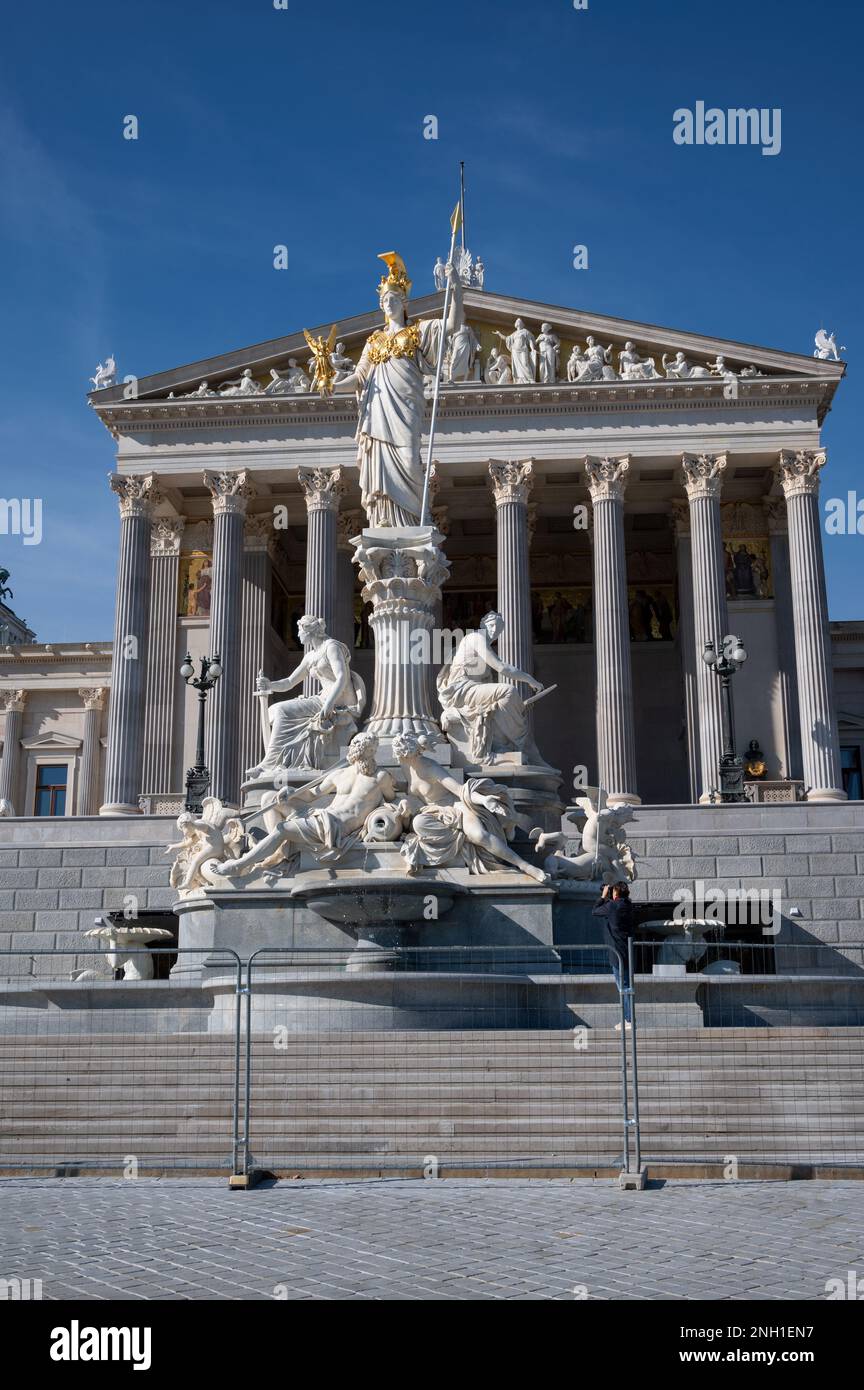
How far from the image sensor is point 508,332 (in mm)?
50219

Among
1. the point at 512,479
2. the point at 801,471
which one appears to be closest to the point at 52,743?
the point at 512,479

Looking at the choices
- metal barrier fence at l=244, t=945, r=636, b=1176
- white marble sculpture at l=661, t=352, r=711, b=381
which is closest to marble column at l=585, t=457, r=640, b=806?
white marble sculpture at l=661, t=352, r=711, b=381

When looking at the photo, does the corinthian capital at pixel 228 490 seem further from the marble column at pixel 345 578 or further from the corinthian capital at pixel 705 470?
the corinthian capital at pixel 705 470

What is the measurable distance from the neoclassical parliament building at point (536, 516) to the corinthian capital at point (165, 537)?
0.23ft

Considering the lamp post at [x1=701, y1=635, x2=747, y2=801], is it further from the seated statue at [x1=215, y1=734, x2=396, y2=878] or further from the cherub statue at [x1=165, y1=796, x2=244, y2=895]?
the seated statue at [x1=215, y1=734, x2=396, y2=878]

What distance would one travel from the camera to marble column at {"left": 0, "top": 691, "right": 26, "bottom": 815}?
5666 cm

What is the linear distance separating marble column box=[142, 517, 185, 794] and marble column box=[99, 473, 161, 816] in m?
1.24

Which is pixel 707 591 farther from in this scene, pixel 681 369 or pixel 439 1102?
pixel 439 1102

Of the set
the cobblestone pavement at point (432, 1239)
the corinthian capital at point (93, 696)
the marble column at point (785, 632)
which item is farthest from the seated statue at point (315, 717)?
the corinthian capital at point (93, 696)

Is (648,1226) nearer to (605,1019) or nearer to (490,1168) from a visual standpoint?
(490,1168)

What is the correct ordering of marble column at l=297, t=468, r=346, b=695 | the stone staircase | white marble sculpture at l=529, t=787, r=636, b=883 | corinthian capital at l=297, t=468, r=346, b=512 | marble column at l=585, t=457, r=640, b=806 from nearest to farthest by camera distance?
the stone staircase
white marble sculpture at l=529, t=787, r=636, b=883
marble column at l=585, t=457, r=640, b=806
marble column at l=297, t=468, r=346, b=695
corinthian capital at l=297, t=468, r=346, b=512

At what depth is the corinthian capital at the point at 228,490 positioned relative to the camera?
157 feet

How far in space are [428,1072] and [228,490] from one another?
36.4 metres

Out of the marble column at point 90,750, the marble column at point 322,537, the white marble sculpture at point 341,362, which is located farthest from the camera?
the marble column at point 90,750
